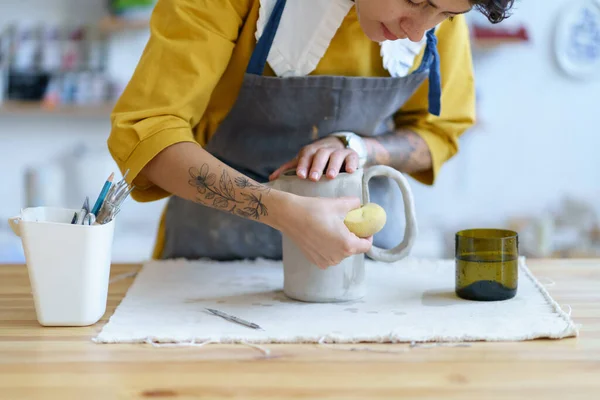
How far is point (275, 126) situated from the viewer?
1320 mm

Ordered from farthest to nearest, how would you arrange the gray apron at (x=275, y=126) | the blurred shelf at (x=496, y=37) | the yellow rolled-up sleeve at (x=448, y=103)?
the blurred shelf at (x=496, y=37) → the yellow rolled-up sleeve at (x=448, y=103) → the gray apron at (x=275, y=126)

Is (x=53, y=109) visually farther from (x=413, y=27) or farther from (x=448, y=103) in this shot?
(x=413, y=27)

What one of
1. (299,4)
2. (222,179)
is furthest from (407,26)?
(222,179)

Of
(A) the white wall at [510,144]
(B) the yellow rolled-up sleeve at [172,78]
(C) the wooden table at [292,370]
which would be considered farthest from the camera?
(A) the white wall at [510,144]

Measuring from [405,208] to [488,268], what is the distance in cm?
14

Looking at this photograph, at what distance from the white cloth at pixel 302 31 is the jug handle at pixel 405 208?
10.7 inches

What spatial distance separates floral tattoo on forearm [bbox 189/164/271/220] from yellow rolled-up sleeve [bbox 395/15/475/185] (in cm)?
48

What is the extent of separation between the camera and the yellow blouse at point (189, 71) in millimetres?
1121

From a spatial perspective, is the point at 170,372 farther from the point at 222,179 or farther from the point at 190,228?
the point at 190,228

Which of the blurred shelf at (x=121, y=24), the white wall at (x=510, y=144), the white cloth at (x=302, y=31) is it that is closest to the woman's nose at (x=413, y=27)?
the white cloth at (x=302, y=31)

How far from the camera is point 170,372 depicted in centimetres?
81

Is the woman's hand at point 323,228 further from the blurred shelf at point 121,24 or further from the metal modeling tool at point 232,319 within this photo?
the blurred shelf at point 121,24

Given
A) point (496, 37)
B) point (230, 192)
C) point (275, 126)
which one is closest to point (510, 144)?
point (496, 37)

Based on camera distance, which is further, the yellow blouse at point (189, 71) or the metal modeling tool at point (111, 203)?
the yellow blouse at point (189, 71)
